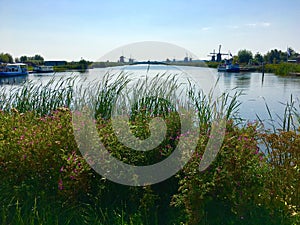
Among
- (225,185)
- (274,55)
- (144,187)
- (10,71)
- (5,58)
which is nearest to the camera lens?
(225,185)

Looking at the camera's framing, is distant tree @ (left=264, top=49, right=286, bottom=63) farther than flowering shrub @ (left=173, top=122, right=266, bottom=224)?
Yes

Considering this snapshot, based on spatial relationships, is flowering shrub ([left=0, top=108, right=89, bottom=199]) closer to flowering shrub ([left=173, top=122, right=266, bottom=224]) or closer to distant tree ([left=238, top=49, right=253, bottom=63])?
flowering shrub ([left=173, top=122, right=266, bottom=224])

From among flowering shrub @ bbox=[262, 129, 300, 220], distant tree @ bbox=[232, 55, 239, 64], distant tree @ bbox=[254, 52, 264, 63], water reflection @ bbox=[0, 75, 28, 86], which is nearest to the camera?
flowering shrub @ bbox=[262, 129, 300, 220]

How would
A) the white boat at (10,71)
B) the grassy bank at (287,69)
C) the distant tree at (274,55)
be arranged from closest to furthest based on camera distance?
the white boat at (10,71) < the grassy bank at (287,69) < the distant tree at (274,55)

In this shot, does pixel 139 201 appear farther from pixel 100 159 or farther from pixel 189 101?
pixel 189 101

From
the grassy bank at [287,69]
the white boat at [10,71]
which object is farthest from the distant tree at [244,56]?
the white boat at [10,71]

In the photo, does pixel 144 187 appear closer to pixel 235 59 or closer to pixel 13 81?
pixel 13 81

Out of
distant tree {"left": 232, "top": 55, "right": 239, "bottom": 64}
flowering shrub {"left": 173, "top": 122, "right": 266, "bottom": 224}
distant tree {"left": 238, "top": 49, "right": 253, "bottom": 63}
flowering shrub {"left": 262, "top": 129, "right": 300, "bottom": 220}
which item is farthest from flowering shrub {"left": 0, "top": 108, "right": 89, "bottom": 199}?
distant tree {"left": 238, "top": 49, "right": 253, "bottom": 63}

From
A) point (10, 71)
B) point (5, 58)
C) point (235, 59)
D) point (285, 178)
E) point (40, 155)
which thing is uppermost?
point (5, 58)

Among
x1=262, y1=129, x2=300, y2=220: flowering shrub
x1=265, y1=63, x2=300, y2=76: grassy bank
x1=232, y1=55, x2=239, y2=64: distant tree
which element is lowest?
x1=262, y1=129, x2=300, y2=220: flowering shrub

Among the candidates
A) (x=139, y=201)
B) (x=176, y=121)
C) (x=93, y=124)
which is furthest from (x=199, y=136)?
(x=93, y=124)

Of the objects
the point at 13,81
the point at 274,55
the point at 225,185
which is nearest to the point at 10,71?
the point at 13,81

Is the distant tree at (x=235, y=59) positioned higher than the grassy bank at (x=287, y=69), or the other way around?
the distant tree at (x=235, y=59)

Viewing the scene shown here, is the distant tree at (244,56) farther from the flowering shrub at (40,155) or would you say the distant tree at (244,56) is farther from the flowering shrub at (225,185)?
the flowering shrub at (40,155)
